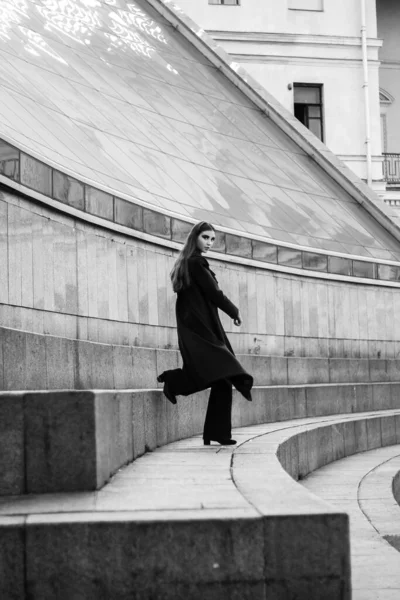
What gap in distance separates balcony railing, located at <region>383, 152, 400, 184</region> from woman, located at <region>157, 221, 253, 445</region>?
88.6 ft

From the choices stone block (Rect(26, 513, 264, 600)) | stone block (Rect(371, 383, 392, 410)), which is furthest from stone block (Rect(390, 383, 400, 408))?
stone block (Rect(26, 513, 264, 600))

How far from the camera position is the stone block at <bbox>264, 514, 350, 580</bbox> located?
4.26m

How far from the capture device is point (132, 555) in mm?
4223

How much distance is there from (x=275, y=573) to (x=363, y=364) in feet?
45.1

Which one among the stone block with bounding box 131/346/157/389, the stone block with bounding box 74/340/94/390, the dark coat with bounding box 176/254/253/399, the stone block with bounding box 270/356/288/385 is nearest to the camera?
the dark coat with bounding box 176/254/253/399

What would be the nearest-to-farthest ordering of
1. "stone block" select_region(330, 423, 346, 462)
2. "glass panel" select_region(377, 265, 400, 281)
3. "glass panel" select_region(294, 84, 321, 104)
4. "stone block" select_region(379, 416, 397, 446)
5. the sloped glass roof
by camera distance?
1. "stone block" select_region(330, 423, 346, 462)
2. the sloped glass roof
3. "stone block" select_region(379, 416, 397, 446)
4. "glass panel" select_region(377, 265, 400, 281)
5. "glass panel" select_region(294, 84, 321, 104)

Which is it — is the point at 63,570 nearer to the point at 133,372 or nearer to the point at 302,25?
the point at 133,372

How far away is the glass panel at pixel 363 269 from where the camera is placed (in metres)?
18.8

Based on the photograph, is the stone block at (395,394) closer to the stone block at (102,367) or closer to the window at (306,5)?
the stone block at (102,367)

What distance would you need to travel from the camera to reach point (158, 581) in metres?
4.23

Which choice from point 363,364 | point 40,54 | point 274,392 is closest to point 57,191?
point 274,392

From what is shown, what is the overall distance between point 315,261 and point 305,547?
544 inches

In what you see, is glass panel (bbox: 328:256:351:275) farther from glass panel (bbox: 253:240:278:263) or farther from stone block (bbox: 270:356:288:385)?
stone block (bbox: 270:356:288:385)

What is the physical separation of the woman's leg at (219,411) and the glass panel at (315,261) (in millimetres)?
9556
